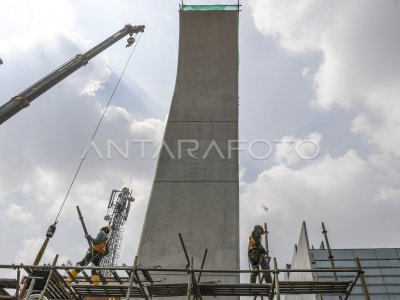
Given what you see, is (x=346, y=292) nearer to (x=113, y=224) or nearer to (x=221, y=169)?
(x=221, y=169)

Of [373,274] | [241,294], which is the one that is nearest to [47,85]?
[241,294]

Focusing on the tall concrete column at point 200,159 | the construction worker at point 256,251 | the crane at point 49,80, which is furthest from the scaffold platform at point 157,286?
the crane at point 49,80

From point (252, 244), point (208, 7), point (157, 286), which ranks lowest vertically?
point (157, 286)

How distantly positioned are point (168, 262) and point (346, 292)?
4.77 metres

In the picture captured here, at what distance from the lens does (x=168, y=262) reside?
10.6 metres

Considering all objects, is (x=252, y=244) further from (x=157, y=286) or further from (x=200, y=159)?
(x=200, y=159)

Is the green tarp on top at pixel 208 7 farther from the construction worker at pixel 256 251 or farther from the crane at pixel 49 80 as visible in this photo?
the construction worker at pixel 256 251

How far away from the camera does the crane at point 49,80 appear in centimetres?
1325

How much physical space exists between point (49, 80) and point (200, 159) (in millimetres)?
7333

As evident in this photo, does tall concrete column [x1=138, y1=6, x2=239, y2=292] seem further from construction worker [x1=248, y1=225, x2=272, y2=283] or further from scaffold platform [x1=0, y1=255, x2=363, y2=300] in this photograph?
scaffold platform [x1=0, y1=255, x2=363, y2=300]

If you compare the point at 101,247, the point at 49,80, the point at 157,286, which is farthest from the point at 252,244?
the point at 49,80

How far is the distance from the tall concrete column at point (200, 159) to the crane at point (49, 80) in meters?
4.93

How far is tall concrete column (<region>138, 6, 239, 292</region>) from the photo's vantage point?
10.9 m

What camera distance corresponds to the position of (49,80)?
15289 millimetres
